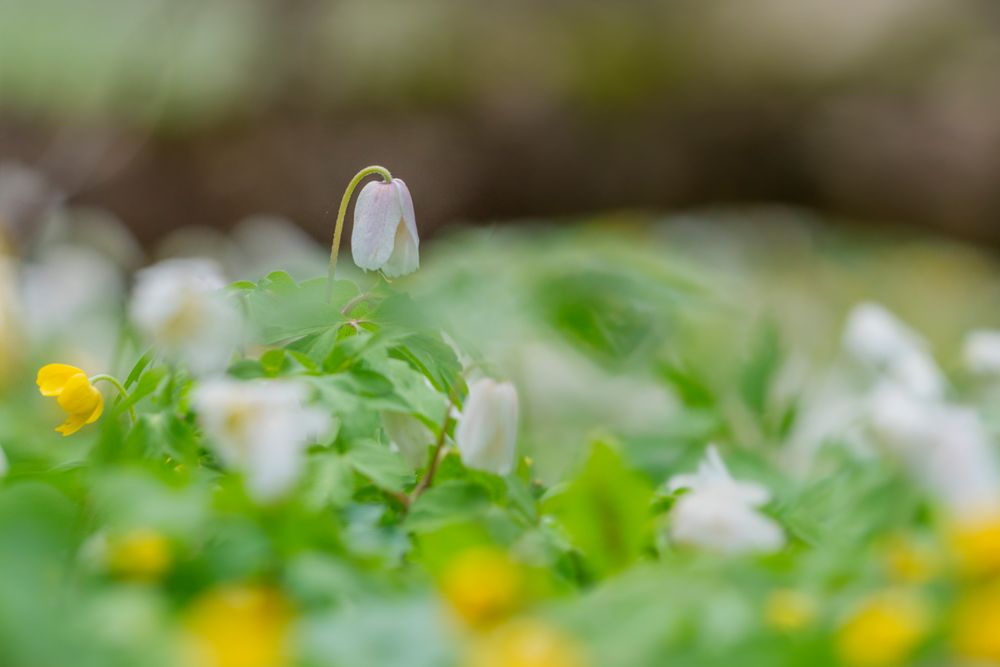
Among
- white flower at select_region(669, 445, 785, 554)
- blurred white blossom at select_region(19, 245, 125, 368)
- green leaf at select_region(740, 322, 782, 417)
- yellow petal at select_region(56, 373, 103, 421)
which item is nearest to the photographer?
white flower at select_region(669, 445, 785, 554)

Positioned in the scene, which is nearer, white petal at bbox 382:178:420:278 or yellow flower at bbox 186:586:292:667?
yellow flower at bbox 186:586:292:667

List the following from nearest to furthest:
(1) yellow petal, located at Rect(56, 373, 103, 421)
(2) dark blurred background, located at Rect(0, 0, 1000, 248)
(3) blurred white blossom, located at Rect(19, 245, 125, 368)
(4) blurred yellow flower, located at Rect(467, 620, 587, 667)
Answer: (4) blurred yellow flower, located at Rect(467, 620, 587, 667) < (1) yellow petal, located at Rect(56, 373, 103, 421) < (3) blurred white blossom, located at Rect(19, 245, 125, 368) < (2) dark blurred background, located at Rect(0, 0, 1000, 248)

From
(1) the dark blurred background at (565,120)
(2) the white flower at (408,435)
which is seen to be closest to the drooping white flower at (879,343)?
(2) the white flower at (408,435)

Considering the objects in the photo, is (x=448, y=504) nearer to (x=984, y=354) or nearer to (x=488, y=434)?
(x=488, y=434)

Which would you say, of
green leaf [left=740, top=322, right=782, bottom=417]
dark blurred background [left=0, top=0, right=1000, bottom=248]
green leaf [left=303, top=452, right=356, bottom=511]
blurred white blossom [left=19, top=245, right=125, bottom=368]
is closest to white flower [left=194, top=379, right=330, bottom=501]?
green leaf [left=303, top=452, right=356, bottom=511]

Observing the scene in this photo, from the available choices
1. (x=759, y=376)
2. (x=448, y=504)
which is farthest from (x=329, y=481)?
(x=759, y=376)

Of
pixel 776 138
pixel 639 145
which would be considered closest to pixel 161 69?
pixel 639 145

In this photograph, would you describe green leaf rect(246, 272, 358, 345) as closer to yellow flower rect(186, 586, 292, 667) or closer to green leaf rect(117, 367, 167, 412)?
green leaf rect(117, 367, 167, 412)

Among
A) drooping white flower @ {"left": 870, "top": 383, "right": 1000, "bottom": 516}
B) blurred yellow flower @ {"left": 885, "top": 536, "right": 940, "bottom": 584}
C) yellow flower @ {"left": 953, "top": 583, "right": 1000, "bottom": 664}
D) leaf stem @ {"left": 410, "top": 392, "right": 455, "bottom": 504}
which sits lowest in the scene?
leaf stem @ {"left": 410, "top": 392, "right": 455, "bottom": 504}
